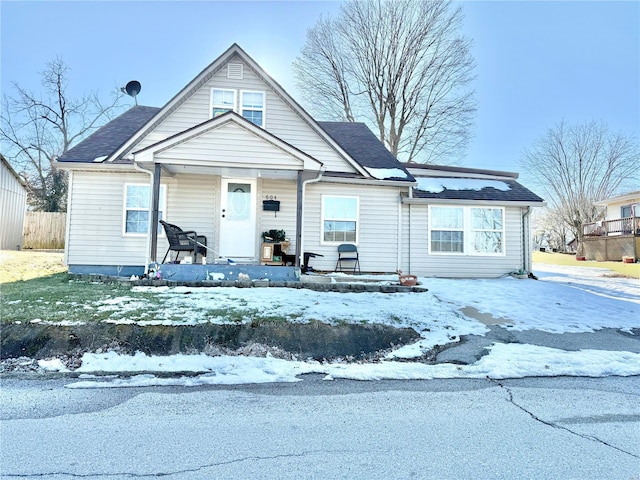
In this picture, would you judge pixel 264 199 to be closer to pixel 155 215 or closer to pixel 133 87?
pixel 155 215

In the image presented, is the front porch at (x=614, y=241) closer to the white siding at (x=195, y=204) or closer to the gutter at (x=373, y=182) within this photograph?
the gutter at (x=373, y=182)

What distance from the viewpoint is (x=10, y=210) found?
59.0 feet

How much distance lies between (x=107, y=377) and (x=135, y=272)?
20.7ft

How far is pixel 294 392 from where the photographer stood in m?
3.52

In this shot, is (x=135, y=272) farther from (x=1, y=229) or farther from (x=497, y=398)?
(x=1, y=229)

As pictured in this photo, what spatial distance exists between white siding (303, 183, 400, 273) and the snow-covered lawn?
151 centimetres

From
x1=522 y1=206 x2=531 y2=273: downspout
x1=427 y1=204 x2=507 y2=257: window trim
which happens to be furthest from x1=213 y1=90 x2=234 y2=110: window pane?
x1=522 y1=206 x2=531 y2=273: downspout

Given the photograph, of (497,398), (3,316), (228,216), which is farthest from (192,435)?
(228,216)

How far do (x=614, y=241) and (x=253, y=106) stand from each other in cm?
2215

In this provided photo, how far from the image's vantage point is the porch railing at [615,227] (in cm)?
2111

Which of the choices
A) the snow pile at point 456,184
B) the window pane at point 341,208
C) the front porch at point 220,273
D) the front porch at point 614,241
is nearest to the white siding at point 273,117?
the window pane at point 341,208

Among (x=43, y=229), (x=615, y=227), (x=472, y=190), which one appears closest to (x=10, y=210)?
(x=43, y=229)

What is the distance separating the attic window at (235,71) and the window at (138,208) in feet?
12.1

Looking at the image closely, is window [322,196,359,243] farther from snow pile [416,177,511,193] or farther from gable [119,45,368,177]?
snow pile [416,177,511,193]
